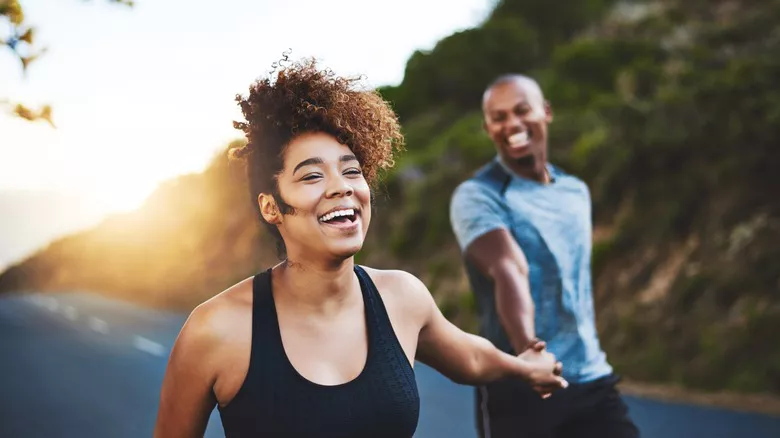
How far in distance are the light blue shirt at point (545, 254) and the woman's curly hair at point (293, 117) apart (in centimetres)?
137

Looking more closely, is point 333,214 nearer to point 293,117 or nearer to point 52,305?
point 293,117

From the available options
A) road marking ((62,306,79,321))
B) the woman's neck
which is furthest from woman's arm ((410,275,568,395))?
road marking ((62,306,79,321))

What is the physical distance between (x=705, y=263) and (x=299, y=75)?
11.5 m

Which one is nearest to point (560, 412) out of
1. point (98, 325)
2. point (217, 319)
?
point (217, 319)

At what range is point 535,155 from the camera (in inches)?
174

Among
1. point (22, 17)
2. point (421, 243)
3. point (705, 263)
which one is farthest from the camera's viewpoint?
point (421, 243)

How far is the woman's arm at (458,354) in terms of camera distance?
10.1 ft

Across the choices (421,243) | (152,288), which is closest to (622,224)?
(421,243)

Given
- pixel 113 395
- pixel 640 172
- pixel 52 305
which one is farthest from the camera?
pixel 52 305

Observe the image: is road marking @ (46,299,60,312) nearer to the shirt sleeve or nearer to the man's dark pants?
the shirt sleeve

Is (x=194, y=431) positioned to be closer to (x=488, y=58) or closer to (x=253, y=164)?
(x=253, y=164)

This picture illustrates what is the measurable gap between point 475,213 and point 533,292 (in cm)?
44

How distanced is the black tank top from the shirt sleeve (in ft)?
4.77

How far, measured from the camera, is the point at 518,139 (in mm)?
4422
